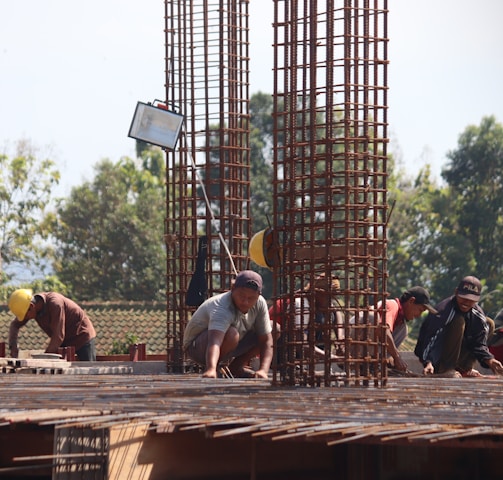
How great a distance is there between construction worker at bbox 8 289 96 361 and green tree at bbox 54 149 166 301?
28.0 meters

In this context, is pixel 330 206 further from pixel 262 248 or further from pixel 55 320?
pixel 55 320

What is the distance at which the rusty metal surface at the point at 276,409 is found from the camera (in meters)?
7.36

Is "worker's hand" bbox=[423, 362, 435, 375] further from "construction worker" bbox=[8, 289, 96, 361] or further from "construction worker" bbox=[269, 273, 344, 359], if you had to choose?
"construction worker" bbox=[8, 289, 96, 361]

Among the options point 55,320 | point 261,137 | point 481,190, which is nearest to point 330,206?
point 55,320

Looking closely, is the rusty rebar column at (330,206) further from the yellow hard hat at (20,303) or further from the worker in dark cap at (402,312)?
the yellow hard hat at (20,303)

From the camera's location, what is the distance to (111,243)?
46.4m

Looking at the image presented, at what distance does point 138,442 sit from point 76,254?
39.8 m

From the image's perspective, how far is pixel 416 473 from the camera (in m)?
9.26

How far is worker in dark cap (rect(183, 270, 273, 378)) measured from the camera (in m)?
11.7

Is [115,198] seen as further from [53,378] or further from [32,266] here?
[53,378]

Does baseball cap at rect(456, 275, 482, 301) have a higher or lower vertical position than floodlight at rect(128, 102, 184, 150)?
lower

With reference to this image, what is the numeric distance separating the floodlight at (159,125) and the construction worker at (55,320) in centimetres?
288

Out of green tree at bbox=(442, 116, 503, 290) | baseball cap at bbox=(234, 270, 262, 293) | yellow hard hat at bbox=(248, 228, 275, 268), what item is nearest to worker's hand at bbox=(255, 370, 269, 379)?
baseball cap at bbox=(234, 270, 262, 293)

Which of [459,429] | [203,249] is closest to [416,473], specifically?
[459,429]
